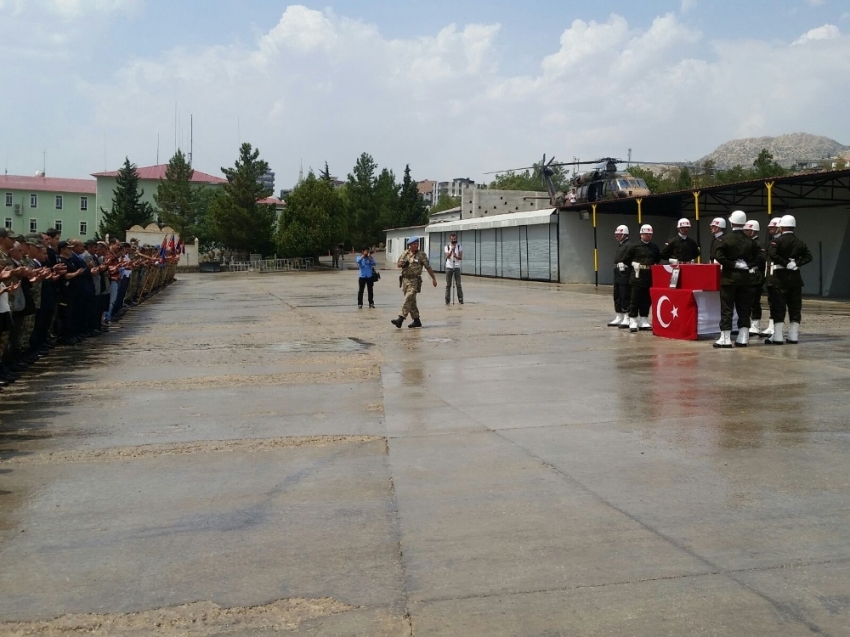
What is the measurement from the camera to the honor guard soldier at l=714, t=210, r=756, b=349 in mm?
13500

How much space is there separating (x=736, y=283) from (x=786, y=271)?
78cm

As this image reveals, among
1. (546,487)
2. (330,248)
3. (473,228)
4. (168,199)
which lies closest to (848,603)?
(546,487)

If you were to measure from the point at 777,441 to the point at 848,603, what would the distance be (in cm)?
331

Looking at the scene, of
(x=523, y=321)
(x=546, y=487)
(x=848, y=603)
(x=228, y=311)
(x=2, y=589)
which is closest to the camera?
(x=848, y=603)

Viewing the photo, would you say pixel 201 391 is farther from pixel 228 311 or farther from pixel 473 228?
pixel 473 228

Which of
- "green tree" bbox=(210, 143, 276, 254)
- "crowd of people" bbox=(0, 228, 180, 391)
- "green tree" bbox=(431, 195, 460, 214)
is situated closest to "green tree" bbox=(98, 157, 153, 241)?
"green tree" bbox=(210, 143, 276, 254)

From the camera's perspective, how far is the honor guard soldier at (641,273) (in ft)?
52.4

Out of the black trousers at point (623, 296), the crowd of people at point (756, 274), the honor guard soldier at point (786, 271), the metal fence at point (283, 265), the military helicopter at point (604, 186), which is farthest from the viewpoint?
the metal fence at point (283, 265)

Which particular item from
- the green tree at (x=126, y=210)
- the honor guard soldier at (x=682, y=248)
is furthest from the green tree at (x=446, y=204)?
the honor guard soldier at (x=682, y=248)

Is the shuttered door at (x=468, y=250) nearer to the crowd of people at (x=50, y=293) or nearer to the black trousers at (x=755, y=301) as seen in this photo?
the crowd of people at (x=50, y=293)

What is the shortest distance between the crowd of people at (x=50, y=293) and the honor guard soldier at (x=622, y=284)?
10.00 m

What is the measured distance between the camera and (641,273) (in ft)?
52.3

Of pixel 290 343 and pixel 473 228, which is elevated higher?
pixel 473 228

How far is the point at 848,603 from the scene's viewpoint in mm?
3902
